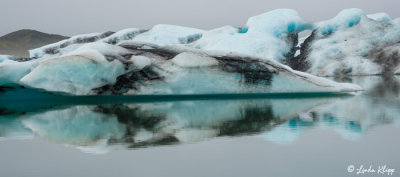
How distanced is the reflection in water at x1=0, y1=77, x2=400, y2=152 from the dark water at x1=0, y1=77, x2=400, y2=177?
1 cm

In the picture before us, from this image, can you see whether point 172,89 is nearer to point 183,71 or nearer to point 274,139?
point 183,71

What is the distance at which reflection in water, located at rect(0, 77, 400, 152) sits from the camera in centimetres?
436

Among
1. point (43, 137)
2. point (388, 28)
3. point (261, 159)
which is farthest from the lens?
point (388, 28)

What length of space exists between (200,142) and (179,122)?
1.48 meters

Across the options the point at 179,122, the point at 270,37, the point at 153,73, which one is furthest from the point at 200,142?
the point at 270,37

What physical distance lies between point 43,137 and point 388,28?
2849 cm

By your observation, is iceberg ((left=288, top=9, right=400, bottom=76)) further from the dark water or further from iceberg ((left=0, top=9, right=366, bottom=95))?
the dark water

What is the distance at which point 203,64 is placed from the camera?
9.55 meters

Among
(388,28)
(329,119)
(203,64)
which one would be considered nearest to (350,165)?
(329,119)

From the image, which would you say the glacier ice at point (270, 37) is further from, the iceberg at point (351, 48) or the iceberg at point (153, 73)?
the iceberg at point (153, 73)

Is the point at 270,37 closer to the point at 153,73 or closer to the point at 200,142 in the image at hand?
the point at 153,73

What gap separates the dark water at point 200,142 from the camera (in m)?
3.15

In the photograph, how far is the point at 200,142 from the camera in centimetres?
409

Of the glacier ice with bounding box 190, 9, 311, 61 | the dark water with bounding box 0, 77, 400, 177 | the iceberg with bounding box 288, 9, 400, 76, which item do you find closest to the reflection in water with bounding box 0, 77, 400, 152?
the dark water with bounding box 0, 77, 400, 177
